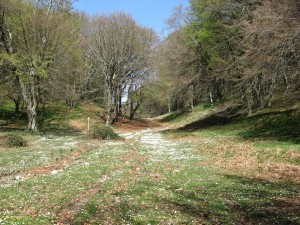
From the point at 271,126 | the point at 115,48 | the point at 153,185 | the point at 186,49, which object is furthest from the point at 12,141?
the point at 115,48

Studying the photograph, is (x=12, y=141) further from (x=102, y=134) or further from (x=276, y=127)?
(x=276, y=127)

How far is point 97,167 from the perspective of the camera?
817 inches

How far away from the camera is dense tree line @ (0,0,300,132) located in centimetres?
2728

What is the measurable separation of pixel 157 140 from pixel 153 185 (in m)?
22.1

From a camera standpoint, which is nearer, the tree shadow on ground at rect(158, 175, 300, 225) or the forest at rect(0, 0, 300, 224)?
the tree shadow on ground at rect(158, 175, 300, 225)

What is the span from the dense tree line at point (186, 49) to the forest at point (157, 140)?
7.2 inches

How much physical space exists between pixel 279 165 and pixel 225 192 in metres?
7.06

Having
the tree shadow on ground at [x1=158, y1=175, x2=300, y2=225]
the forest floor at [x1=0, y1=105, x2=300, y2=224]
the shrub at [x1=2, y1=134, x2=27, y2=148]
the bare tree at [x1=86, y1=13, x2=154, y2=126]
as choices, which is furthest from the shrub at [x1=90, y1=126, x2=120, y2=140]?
the tree shadow on ground at [x1=158, y1=175, x2=300, y2=225]

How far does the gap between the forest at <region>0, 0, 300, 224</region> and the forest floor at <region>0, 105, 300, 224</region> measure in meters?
0.07

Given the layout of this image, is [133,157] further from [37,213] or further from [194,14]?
[194,14]

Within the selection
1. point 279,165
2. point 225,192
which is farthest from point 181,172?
point 279,165

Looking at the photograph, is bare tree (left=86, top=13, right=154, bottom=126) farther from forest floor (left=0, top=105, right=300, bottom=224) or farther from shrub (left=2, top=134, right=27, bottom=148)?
forest floor (left=0, top=105, right=300, bottom=224)

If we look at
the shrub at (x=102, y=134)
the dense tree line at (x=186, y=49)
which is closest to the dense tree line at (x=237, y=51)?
the dense tree line at (x=186, y=49)

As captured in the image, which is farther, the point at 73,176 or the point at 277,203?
the point at 73,176
